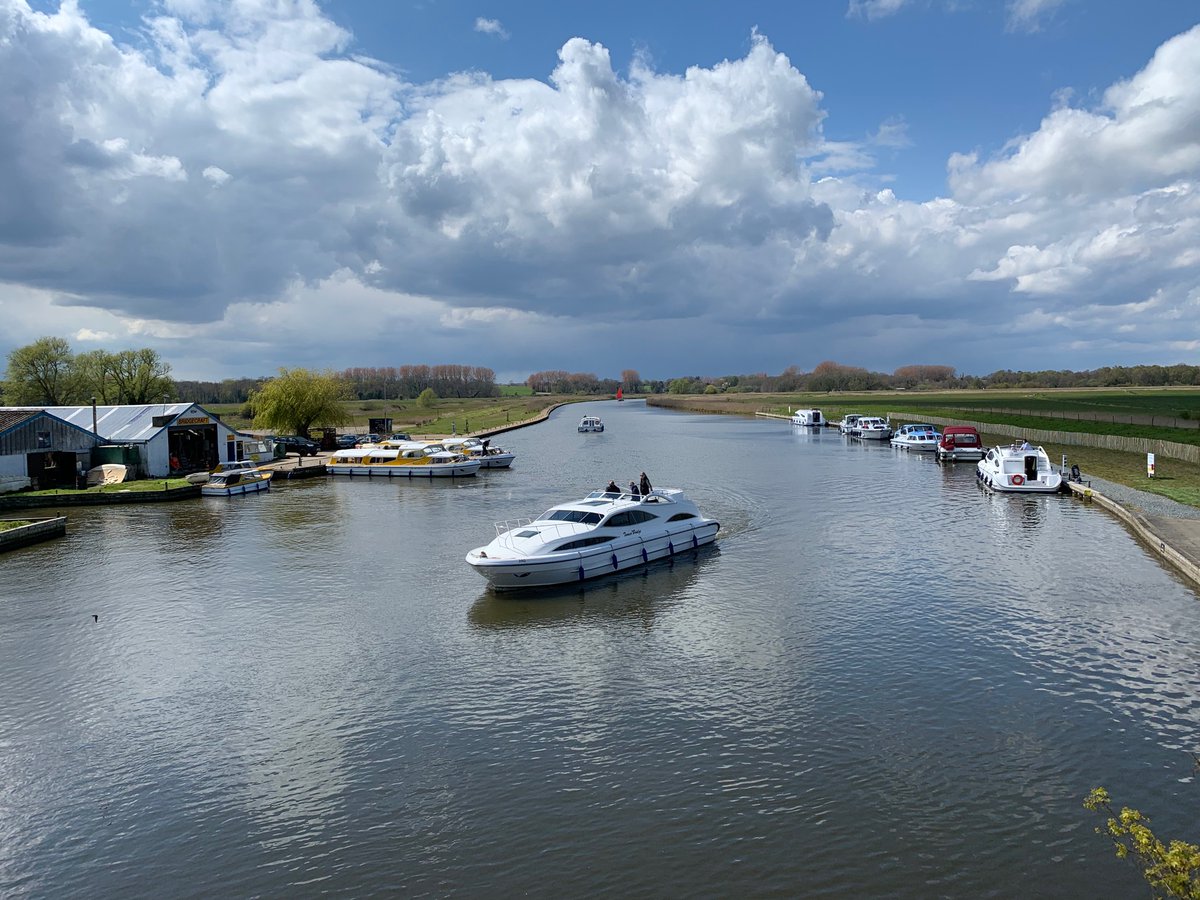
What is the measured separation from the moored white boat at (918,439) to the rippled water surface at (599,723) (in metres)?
49.0

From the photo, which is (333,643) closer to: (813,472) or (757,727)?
(757,727)

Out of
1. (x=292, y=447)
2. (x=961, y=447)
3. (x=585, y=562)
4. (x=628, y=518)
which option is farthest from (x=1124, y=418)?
(x=585, y=562)

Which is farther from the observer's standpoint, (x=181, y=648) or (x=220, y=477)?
(x=220, y=477)

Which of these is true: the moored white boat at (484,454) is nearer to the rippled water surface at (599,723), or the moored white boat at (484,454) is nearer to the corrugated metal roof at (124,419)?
the corrugated metal roof at (124,419)

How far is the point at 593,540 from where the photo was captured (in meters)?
27.6

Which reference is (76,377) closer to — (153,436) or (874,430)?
(153,436)

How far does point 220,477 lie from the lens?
5050cm

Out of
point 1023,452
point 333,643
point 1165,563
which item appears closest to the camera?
point 333,643

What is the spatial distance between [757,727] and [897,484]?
41141 millimetres

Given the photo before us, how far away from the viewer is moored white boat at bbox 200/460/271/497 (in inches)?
1971

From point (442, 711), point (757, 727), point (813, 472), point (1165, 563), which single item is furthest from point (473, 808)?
point (813, 472)

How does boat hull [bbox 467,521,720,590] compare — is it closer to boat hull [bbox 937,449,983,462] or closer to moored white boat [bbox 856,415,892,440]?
boat hull [bbox 937,449,983,462]

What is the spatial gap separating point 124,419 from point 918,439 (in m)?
68.2


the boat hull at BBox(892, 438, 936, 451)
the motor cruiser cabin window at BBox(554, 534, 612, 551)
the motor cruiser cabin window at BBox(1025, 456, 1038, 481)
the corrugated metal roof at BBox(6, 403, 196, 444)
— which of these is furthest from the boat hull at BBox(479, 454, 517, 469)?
the boat hull at BBox(892, 438, 936, 451)
